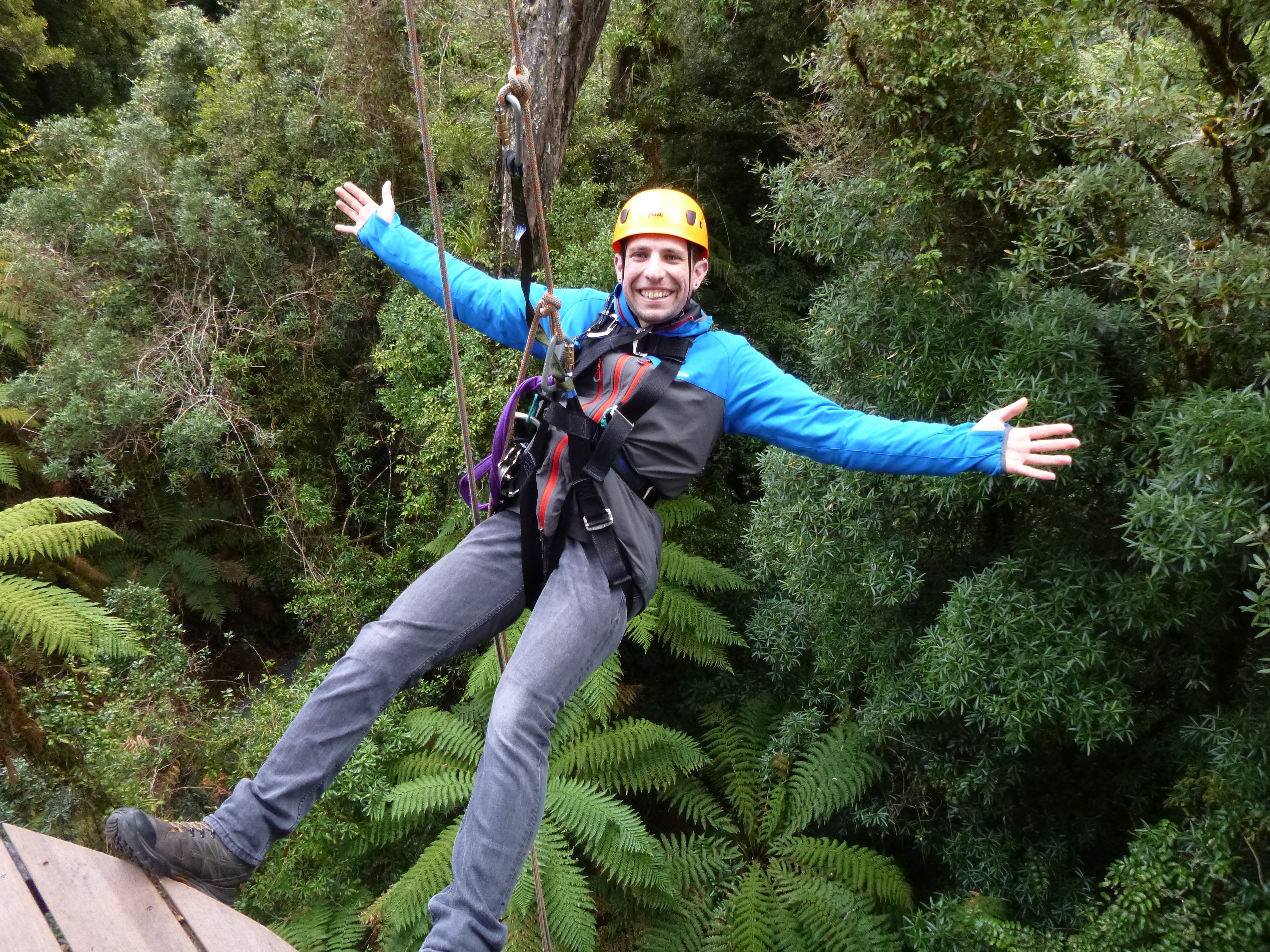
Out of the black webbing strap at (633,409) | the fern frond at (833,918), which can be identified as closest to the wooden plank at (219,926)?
the black webbing strap at (633,409)

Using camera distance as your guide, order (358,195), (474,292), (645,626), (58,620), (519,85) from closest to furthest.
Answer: (519,85)
(474,292)
(358,195)
(58,620)
(645,626)

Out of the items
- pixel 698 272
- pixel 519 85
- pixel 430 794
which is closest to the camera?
pixel 519 85

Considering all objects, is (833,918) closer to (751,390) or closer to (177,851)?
(751,390)

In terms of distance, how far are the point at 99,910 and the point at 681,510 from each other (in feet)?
12.7

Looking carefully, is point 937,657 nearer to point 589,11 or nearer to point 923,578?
point 923,578

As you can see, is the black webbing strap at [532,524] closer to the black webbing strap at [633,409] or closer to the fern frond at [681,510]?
the black webbing strap at [633,409]

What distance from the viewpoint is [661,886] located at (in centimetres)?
434

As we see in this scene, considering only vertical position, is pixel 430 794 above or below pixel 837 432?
below

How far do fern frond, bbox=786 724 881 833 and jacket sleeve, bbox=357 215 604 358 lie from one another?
2926mm

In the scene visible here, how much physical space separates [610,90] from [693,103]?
75cm

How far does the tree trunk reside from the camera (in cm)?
433

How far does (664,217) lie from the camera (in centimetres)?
260

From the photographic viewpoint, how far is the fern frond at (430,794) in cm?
418

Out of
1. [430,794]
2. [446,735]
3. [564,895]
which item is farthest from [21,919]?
[446,735]
